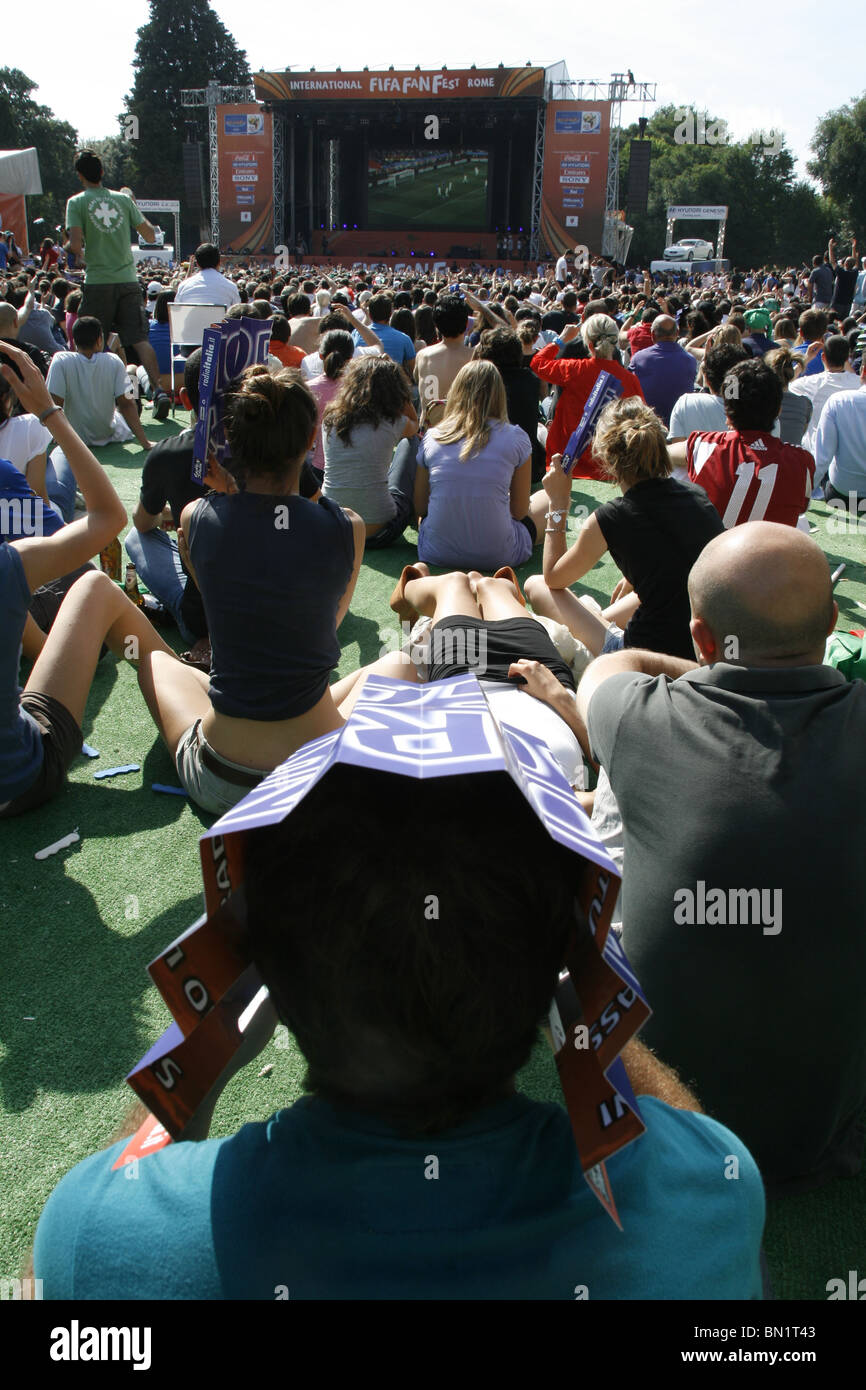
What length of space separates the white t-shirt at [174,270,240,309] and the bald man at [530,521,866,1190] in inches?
348

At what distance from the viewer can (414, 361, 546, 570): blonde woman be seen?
554 centimetres

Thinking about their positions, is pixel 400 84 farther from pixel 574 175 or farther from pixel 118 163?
pixel 118 163

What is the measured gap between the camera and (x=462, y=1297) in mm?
746

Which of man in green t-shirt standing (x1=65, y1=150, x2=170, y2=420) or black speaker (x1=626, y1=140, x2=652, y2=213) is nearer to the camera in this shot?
man in green t-shirt standing (x1=65, y1=150, x2=170, y2=420)

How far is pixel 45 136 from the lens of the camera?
51594 millimetres

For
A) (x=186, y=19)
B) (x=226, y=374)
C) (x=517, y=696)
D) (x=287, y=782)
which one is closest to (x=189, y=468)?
(x=226, y=374)

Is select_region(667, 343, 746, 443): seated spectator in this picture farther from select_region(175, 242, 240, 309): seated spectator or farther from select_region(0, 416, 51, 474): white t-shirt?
select_region(175, 242, 240, 309): seated spectator

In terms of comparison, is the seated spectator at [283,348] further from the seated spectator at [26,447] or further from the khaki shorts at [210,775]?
the khaki shorts at [210,775]

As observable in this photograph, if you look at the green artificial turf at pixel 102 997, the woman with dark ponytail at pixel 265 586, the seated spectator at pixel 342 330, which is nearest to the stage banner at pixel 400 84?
the seated spectator at pixel 342 330

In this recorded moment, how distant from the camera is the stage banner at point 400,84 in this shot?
32.0 m

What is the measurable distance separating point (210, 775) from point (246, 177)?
40.0 metres

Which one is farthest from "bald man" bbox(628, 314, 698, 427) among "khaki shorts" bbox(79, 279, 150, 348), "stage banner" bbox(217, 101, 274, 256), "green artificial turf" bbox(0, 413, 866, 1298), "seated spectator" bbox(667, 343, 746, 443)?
"stage banner" bbox(217, 101, 274, 256)

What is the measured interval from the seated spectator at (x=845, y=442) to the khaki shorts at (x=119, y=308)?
639 centimetres
